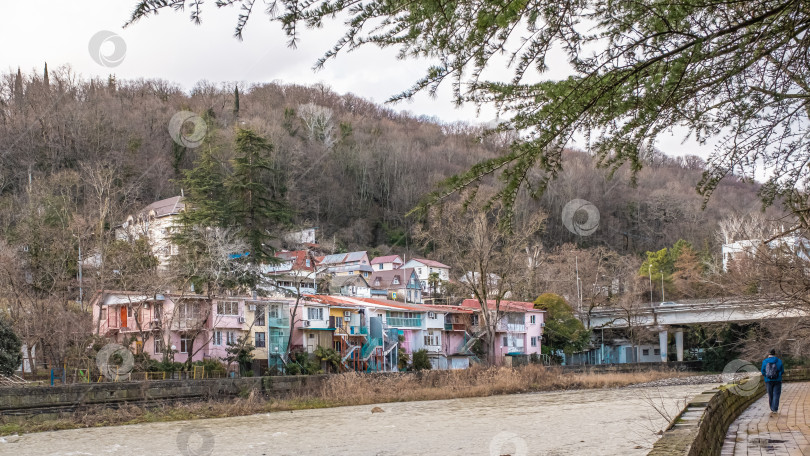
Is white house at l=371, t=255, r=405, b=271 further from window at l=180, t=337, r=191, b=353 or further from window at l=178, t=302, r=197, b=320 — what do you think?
window at l=180, t=337, r=191, b=353

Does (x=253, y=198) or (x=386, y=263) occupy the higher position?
(x=253, y=198)

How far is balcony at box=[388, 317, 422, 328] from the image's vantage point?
5512cm

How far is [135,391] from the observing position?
1184 inches

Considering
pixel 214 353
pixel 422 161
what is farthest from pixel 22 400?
pixel 422 161

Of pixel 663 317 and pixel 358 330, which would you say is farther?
pixel 663 317

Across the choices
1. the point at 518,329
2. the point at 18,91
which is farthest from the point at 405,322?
the point at 18,91

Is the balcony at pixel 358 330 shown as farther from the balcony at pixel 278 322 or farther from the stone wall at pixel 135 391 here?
the stone wall at pixel 135 391

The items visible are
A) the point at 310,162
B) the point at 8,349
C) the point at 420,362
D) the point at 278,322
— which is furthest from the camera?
the point at 310,162

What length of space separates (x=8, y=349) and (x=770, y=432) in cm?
2702

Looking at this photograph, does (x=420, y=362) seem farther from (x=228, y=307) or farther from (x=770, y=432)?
(x=770, y=432)

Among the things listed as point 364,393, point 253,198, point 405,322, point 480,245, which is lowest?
point 364,393

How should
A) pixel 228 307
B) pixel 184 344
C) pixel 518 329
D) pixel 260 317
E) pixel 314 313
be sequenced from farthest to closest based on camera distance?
pixel 518 329
pixel 314 313
pixel 260 317
pixel 228 307
pixel 184 344

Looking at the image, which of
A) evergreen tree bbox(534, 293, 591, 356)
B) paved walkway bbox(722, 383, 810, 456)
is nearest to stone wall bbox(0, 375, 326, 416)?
paved walkway bbox(722, 383, 810, 456)

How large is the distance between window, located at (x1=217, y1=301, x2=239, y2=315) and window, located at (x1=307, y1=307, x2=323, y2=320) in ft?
18.1
